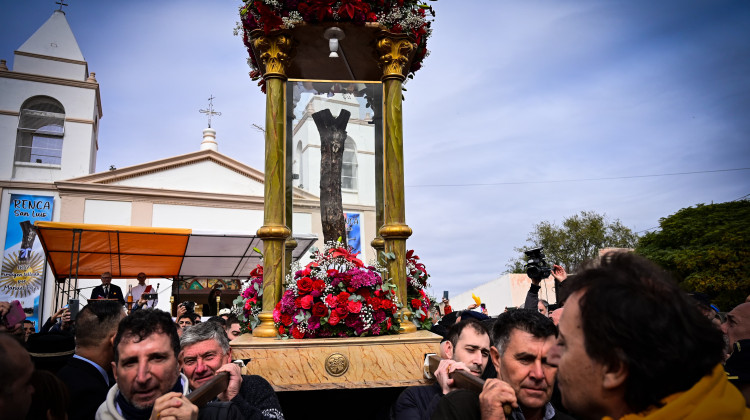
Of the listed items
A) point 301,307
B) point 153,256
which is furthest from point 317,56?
point 153,256

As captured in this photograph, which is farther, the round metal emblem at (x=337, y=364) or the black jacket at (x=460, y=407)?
the round metal emblem at (x=337, y=364)

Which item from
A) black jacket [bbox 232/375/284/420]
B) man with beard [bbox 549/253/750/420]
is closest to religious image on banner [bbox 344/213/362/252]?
black jacket [bbox 232/375/284/420]

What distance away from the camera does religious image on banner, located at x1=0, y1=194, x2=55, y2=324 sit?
2041cm

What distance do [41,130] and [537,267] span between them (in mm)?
26167

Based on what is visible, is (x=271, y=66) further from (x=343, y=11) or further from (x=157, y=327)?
(x=157, y=327)

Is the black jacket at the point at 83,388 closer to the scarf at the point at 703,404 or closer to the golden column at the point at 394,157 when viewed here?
the golden column at the point at 394,157

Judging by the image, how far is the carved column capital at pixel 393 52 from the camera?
5.15 meters

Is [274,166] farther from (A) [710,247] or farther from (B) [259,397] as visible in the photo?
(A) [710,247]

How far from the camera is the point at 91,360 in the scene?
3.44m

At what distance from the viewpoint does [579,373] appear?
4.65 feet

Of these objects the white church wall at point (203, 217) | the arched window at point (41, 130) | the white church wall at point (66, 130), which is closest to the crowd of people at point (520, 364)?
the white church wall at point (203, 217)

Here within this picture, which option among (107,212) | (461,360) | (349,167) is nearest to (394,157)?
(349,167)

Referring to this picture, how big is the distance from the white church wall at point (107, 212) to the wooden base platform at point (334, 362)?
22087 mm

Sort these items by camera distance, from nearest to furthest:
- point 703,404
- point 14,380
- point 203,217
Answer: point 703,404, point 14,380, point 203,217
